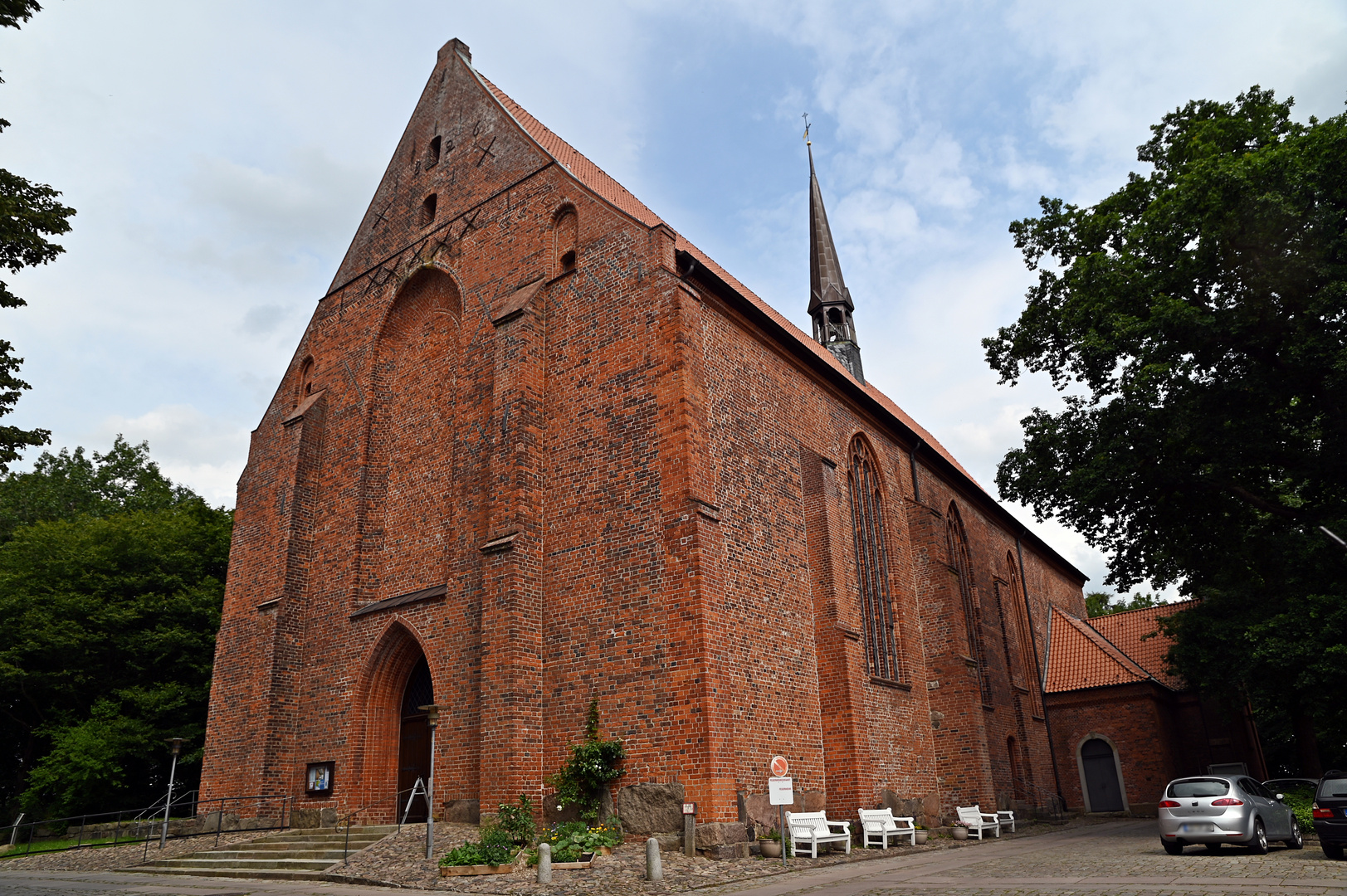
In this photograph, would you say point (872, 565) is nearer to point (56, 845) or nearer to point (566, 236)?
point (566, 236)

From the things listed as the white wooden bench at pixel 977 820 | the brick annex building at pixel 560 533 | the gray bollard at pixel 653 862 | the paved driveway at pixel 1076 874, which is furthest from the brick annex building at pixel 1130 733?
the gray bollard at pixel 653 862

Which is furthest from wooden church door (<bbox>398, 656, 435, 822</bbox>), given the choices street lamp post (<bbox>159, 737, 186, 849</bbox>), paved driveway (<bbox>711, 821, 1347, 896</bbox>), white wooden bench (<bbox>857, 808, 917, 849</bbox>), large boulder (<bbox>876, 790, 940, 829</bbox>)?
large boulder (<bbox>876, 790, 940, 829</bbox>)

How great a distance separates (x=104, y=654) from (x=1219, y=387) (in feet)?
99.8

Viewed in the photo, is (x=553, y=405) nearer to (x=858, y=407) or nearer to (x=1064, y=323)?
(x=858, y=407)

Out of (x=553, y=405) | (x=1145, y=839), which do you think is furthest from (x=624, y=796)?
(x=1145, y=839)

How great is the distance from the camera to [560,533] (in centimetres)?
1452

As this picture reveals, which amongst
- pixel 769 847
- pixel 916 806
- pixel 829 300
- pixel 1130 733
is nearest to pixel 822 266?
pixel 829 300

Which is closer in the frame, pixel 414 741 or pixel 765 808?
pixel 765 808

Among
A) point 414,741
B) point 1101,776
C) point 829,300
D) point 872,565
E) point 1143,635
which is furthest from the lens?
point 829,300

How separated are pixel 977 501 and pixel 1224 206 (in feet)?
46.4

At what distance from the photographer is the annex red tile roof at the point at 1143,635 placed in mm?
29734

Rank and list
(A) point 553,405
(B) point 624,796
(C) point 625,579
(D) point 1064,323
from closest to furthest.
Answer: (B) point 624,796
(C) point 625,579
(A) point 553,405
(D) point 1064,323

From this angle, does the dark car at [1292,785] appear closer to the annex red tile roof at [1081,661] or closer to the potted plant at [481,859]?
the annex red tile roof at [1081,661]

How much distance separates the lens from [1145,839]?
53.5 feet
